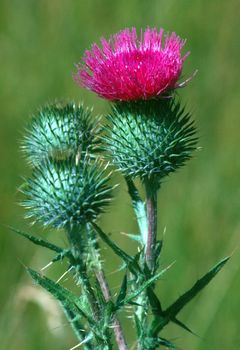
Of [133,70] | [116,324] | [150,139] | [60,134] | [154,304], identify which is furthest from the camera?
[60,134]

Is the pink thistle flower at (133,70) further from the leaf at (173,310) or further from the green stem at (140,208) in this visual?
the leaf at (173,310)

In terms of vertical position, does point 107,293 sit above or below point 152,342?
above

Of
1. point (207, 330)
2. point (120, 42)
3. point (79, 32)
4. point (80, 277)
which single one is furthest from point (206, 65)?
point (80, 277)

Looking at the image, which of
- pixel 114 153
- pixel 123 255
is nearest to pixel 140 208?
pixel 114 153

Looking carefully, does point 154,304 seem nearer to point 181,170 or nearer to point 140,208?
point 140,208

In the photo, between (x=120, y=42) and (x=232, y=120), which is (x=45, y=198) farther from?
(x=232, y=120)

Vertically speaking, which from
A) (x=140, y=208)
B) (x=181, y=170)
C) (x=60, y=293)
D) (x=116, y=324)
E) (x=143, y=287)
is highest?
(x=181, y=170)
